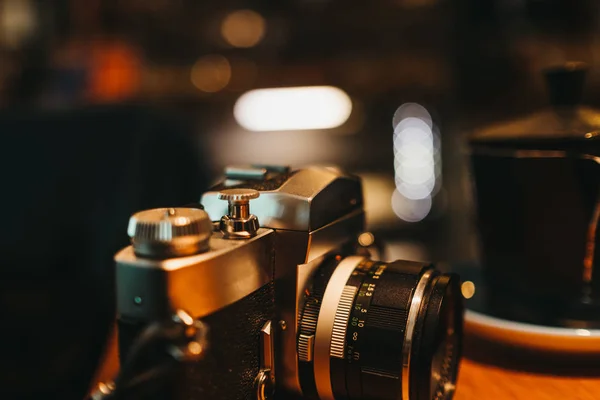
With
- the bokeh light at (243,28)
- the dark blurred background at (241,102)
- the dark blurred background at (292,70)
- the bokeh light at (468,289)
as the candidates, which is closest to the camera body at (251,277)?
the bokeh light at (468,289)

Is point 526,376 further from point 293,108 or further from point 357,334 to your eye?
point 293,108

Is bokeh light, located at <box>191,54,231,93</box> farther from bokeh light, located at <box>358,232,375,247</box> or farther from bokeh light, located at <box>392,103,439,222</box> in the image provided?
bokeh light, located at <box>358,232,375,247</box>

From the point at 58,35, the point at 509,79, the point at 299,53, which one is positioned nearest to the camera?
the point at 509,79

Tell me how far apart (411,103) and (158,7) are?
884 mm

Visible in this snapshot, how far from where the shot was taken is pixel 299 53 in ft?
5.73

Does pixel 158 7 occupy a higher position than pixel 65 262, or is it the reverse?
pixel 158 7

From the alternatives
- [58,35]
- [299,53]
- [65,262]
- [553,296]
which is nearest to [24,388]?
[65,262]

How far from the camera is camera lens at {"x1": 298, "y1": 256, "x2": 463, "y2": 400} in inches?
15.5

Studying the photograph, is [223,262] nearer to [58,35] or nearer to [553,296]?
[553,296]

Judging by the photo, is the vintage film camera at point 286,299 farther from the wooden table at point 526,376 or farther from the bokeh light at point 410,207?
the bokeh light at point 410,207

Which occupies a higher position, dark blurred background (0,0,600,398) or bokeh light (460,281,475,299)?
dark blurred background (0,0,600,398)

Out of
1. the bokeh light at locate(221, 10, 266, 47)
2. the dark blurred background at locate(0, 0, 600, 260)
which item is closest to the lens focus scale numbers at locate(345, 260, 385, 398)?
the dark blurred background at locate(0, 0, 600, 260)

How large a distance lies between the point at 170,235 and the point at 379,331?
175 mm

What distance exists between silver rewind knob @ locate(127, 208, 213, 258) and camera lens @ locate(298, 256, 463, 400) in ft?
0.43
